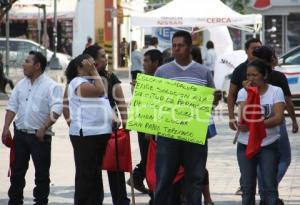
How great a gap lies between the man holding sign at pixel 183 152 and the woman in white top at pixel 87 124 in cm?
70

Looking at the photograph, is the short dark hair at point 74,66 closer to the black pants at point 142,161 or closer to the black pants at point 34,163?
the black pants at point 34,163

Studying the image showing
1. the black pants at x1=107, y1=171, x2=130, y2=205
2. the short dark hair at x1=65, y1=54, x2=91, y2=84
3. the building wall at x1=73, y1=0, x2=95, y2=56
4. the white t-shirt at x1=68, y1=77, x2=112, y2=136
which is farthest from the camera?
the building wall at x1=73, y1=0, x2=95, y2=56

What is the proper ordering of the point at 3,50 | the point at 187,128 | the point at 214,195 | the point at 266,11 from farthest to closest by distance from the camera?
the point at 266,11 < the point at 3,50 < the point at 214,195 < the point at 187,128

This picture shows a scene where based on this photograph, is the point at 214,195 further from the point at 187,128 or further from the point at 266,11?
the point at 266,11

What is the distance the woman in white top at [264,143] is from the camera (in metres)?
8.35

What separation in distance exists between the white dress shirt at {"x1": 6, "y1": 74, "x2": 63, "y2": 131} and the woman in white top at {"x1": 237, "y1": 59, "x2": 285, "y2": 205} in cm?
216

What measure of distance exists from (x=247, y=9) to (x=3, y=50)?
37.5 feet

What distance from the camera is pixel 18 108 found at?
32.2 ft

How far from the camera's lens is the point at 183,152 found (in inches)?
331

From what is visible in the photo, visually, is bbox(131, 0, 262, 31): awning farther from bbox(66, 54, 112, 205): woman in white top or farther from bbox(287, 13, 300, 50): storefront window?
bbox(66, 54, 112, 205): woman in white top

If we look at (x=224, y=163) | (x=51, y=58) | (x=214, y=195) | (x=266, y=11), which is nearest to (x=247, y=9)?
(x=266, y=11)

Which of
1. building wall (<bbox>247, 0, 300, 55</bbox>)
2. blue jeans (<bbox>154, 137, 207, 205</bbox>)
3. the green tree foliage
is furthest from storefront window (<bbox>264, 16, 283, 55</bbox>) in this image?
blue jeans (<bbox>154, 137, 207, 205</bbox>)

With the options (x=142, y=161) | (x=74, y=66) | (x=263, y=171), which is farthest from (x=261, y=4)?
(x=263, y=171)

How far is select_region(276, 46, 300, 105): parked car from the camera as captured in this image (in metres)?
21.5
